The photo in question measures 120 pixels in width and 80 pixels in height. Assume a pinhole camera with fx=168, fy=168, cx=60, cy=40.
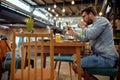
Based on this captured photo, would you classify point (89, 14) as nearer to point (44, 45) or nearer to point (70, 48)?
point (70, 48)

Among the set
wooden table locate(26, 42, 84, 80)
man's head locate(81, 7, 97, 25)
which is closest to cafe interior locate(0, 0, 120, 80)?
wooden table locate(26, 42, 84, 80)

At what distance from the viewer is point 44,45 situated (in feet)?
8.07

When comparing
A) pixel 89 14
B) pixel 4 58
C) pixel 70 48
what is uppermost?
pixel 89 14

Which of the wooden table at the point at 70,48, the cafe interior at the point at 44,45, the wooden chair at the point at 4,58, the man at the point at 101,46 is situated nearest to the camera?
the cafe interior at the point at 44,45

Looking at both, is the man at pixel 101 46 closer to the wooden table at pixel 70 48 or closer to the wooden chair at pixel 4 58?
the wooden table at pixel 70 48

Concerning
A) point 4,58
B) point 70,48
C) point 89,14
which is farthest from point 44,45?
point 4,58

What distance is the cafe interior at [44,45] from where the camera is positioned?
1.80 m

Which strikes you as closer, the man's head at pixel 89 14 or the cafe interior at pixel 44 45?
the cafe interior at pixel 44 45

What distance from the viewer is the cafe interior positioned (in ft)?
5.91

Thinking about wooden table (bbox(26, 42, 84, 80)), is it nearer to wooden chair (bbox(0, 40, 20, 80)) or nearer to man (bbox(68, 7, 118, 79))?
man (bbox(68, 7, 118, 79))

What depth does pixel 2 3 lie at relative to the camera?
7.88 m

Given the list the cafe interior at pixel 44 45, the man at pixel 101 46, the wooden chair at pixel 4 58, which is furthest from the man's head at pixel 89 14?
the wooden chair at pixel 4 58

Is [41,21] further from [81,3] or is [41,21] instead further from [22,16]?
[81,3]

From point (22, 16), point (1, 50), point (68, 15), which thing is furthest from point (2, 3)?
point (68, 15)
